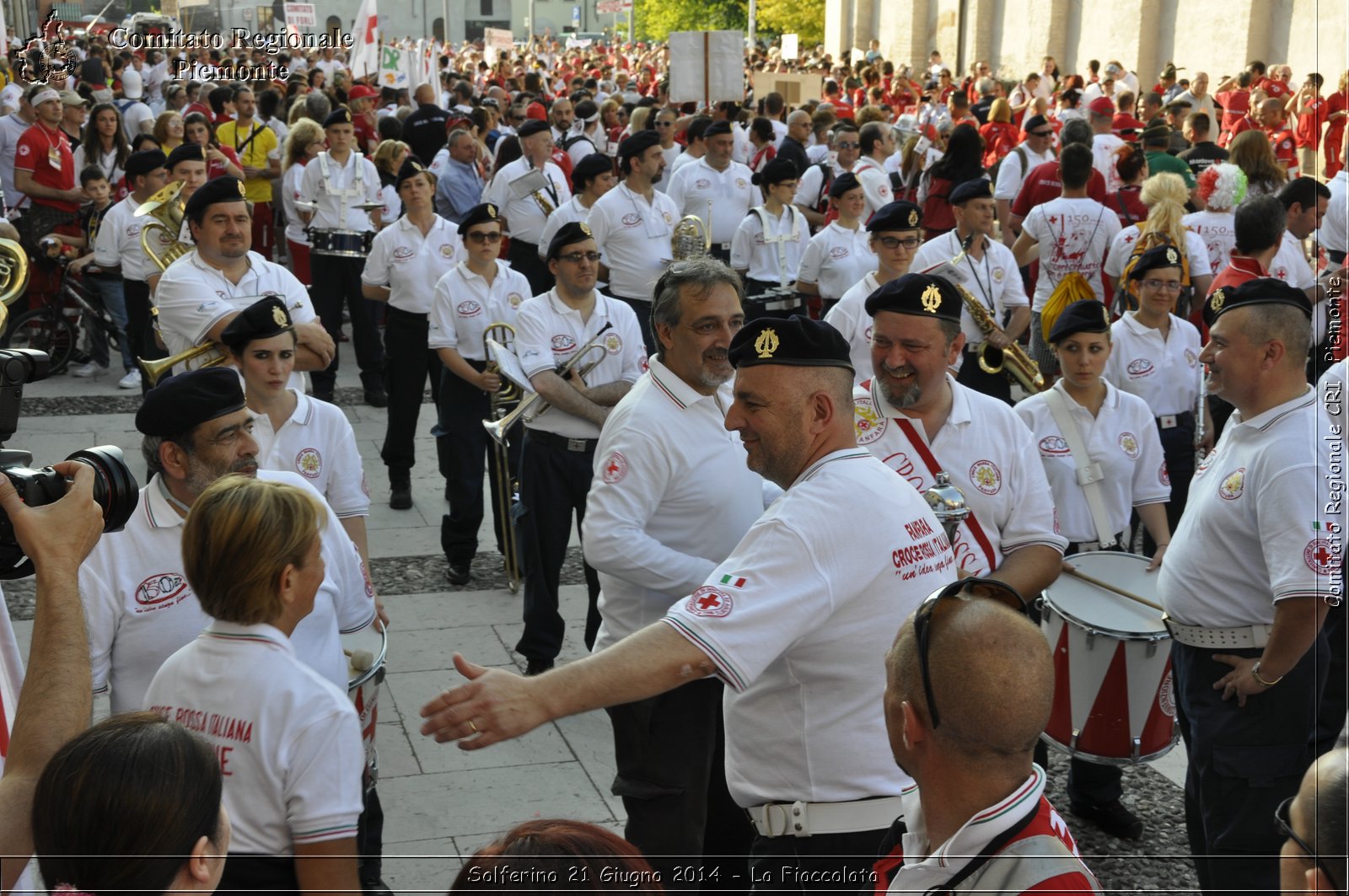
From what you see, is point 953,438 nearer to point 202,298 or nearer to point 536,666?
point 536,666

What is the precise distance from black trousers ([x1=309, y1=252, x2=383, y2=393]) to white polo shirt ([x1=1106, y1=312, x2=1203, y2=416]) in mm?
6998

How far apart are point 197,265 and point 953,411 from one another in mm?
4177

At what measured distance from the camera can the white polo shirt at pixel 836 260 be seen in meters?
10.0

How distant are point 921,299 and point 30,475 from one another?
3.09 meters

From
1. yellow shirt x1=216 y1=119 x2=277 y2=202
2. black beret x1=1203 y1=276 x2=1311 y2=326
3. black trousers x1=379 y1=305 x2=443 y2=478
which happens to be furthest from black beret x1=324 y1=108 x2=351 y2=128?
black beret x1=1203 y1=276 x2=1311 y2=326

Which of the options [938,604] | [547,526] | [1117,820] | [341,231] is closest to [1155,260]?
[1117,820]

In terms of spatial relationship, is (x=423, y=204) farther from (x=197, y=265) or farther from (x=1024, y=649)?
(x=1024, y=649)

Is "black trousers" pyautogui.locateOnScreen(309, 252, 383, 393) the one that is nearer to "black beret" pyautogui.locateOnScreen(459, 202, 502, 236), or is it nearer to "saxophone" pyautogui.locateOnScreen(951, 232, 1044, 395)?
"black beret" pyautogui.locateOnScreen(459, 202, 502, 236)

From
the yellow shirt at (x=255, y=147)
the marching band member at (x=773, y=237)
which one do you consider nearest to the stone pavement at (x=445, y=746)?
the marching band member at (x=773, y=237)

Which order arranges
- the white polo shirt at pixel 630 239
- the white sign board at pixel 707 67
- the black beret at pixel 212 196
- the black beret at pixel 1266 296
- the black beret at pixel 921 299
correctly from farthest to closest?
the white sign board at pixel 707 67 < the white polo shirt at pixel 630 239 < the black beret at pixel 212 196 < the black beret at pixel 921 299 < the black beret at pixel 1266 296

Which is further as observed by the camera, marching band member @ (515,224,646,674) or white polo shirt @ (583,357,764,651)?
marching band member @ (515,224,646,674)

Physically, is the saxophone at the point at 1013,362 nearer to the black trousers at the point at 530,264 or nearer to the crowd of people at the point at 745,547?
the crowd of people at the point at 745,547

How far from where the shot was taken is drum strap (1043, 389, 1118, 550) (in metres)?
5.94

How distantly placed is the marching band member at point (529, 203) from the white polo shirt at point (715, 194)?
1.23m
